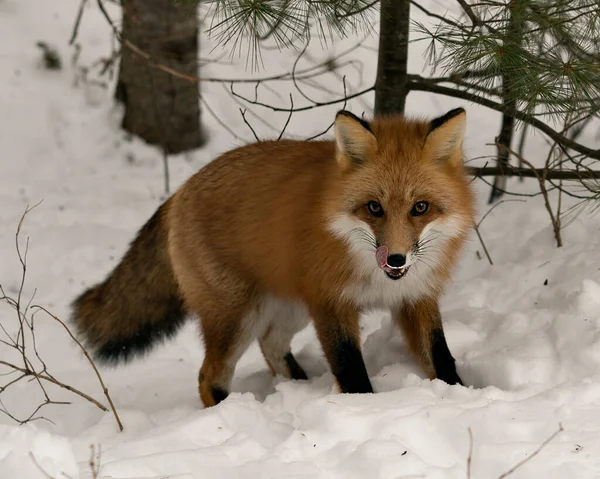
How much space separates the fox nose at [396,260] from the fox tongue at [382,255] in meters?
0.04

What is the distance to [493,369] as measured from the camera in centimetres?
344

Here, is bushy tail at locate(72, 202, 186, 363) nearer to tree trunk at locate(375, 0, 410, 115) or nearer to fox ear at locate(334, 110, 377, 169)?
fox ear at locate(334, 110, 377, 169)

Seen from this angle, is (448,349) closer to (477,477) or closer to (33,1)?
(477,477)

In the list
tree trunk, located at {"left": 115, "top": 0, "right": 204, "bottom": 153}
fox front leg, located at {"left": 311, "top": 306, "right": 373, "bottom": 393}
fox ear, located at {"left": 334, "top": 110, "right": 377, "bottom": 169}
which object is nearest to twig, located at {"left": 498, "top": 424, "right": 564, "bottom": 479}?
fox front leg, located at {"left": 311, "top": 306, "right": 373, "bottom": 393}

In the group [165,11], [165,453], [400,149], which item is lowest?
[165,453]

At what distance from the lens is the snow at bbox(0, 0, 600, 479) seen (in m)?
2.58

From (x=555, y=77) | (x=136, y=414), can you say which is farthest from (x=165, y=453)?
(x=555, y=77)

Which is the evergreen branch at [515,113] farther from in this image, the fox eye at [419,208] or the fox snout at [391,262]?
the fox snout at [391,262]

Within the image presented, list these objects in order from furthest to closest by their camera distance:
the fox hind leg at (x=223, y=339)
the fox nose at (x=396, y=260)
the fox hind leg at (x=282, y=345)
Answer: the fox hind leg at (x=282, y=345)
the fox hind leg at (x=223, y=339)
the fox nose at (x=396, y=260)

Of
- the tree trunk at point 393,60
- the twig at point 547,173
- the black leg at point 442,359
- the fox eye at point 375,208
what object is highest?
the tree trunk at point 393,60

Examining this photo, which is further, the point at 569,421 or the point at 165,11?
the point at 165,11

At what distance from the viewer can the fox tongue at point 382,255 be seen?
296 cm

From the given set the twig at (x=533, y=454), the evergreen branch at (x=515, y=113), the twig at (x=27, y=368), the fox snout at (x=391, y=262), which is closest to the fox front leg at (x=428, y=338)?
the fox snout at (x=391, y=262)

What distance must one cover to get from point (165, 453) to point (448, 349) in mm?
1504
